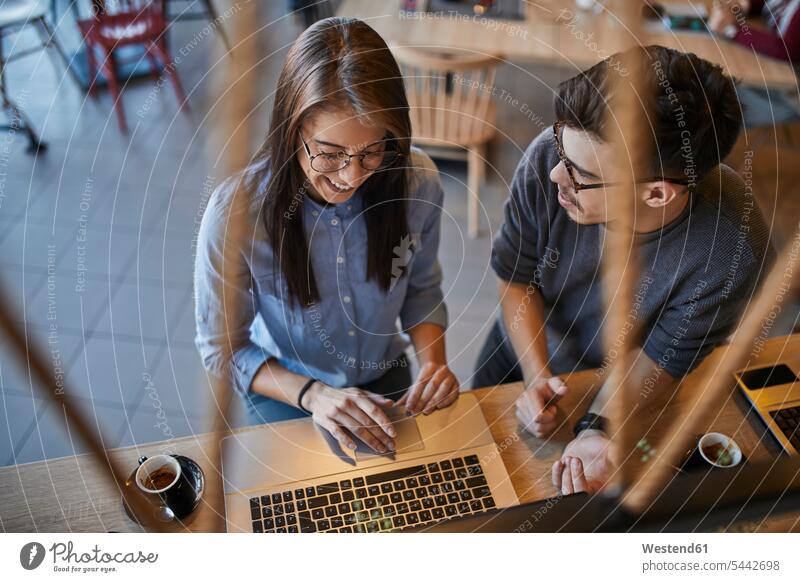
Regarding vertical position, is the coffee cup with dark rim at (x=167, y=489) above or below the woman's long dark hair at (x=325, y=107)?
below

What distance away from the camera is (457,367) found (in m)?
0.92

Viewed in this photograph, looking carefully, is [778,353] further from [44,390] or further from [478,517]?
[44,390]

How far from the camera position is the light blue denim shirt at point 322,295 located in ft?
2.02

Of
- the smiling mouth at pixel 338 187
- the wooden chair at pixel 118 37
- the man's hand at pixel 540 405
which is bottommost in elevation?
the man's hand at pixel 540 405

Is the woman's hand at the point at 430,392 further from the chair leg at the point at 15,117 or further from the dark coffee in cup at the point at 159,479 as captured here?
the chair leg at the point at 15,117

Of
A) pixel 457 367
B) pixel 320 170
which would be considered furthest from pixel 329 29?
pixel 457 367

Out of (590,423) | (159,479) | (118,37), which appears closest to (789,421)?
(590,423)

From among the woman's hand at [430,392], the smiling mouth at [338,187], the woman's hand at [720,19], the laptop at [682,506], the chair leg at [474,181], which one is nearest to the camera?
the laptop at [682,506]

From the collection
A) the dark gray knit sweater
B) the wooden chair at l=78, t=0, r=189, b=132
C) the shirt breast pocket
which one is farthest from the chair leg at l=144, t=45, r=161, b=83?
the dark gray knit sweater

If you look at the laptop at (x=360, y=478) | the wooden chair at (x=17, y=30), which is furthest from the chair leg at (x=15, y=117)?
the laptop at (x=360, y=478)

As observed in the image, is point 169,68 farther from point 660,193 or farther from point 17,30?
point 660,193

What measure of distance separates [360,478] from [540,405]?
219 millimetres
